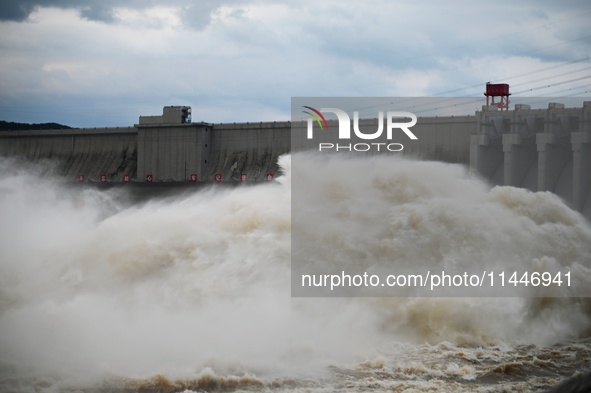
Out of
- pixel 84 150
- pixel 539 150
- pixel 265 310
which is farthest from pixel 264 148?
pixel 265 310

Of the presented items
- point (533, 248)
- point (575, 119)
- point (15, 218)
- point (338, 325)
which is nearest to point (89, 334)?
point (338, 325)

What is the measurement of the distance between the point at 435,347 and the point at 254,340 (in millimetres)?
3905

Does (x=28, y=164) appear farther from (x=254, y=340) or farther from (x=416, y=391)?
(x=416, y=391)

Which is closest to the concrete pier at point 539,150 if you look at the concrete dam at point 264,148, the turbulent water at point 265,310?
the concrete dam at point 264,148

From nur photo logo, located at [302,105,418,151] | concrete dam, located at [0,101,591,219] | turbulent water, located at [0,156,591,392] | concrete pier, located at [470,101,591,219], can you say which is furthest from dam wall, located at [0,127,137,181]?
turbulent water, located at [0,156,591,392]

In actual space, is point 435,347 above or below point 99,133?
below

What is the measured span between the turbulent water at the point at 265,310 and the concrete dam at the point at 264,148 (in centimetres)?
1210

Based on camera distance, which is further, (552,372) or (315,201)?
(315,201)

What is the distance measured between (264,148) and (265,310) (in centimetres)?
→ 3009

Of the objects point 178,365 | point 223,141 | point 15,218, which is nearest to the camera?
point 178,365

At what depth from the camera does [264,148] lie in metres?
47.7

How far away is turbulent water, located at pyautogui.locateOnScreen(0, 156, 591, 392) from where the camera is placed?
605 inches

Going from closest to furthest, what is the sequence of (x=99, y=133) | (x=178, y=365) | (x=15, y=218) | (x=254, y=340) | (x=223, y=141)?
(x=178, y=365)
(x=254, y=340)
(x=15, y=218)
(x=223, y=141)
(x=99, y=133)

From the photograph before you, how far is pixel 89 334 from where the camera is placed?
55.7ft
